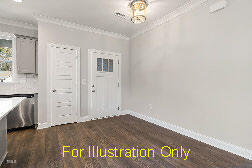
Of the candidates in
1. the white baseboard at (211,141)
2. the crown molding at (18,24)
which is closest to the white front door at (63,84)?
the crown molding at (18,24)

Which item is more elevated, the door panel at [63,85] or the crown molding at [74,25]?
the crown molding at [74,25]

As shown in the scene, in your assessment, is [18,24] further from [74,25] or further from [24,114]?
[24,114]

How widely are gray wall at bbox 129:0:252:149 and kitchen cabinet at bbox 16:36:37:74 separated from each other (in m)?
3.32

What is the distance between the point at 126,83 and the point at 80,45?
6.67ft

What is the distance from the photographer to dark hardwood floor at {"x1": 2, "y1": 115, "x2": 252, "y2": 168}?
1.99 metres

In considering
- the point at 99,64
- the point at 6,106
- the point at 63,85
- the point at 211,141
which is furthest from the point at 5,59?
the point at 211,141

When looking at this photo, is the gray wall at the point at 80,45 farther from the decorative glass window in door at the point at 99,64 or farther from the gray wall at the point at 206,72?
the gray wall at the point at 206,72

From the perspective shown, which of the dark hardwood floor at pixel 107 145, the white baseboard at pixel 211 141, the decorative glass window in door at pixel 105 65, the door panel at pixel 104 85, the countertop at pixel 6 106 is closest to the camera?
the countertop at pixel 6 106

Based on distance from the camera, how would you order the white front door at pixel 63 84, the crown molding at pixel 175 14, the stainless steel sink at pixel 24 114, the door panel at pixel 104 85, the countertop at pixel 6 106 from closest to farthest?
the countertop at pixel 6 106 < the crown molding at pixel 175 14 < the stainless steel sink at pixel 24 114 < the white front door at pixel 63 84 < the door panel at pixel 104 85

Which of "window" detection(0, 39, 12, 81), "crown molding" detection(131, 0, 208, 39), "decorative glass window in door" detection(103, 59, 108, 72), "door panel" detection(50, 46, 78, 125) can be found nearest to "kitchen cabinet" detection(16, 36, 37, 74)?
"window" detection(0, 39, 12, 81)

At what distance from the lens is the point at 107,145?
8.46ft

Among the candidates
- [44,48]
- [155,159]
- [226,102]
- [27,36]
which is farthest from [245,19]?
[27,36]

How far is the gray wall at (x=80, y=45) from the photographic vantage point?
11.3 feet

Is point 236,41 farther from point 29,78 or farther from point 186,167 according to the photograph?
point 29,78
